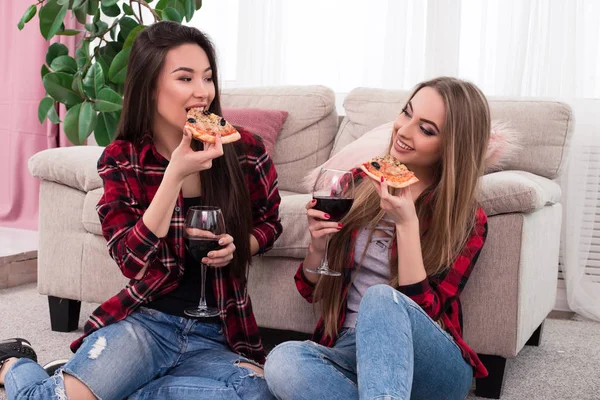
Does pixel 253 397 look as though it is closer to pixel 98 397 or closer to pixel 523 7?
pixel 98 397

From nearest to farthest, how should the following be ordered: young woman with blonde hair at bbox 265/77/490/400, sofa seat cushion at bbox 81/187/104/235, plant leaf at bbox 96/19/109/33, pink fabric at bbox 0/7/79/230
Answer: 1. young woman with blonde hair at bbox 265/77/490/400
2. sofa seat cushion at bbox 81/187/104/235
3. plant leaf at bbox 96/19/109/33
4. pink fabric at bbox 0/7/79/230

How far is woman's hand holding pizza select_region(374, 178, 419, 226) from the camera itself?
1657 millimetres

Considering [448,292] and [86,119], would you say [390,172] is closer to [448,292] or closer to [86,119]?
[448,292]

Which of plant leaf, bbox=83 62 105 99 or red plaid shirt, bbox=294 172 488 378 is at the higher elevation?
plant leaf, bbox=83 62 105 99

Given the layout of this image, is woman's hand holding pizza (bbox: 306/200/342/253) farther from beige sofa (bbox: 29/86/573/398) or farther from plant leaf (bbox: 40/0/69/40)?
plant leaf (bbox: 40/0/69/40)

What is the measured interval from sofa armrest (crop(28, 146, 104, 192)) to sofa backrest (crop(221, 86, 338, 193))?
31.0 inches

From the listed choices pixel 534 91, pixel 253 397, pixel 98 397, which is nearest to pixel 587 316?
pixel 534 91

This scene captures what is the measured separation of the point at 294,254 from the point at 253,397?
73cm

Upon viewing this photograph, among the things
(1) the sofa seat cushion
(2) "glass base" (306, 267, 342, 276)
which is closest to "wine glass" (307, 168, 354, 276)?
(2) "glass base" (306, 267, 342, 276)

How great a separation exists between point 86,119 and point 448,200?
82.4 inches

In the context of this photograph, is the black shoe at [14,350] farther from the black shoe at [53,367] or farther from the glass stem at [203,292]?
the glass stem at [203,292]

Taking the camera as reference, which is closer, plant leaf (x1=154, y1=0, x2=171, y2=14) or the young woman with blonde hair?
the young woman with blonde hair

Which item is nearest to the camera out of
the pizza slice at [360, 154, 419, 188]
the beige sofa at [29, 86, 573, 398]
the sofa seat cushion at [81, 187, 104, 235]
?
the pizza slice at [360, 154, 419, 188]

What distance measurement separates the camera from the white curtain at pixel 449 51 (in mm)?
3381
